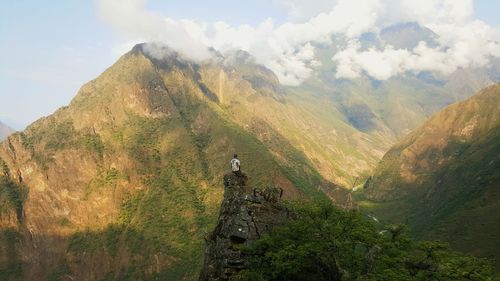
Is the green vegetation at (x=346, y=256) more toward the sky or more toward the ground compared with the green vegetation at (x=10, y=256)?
more toward the sky

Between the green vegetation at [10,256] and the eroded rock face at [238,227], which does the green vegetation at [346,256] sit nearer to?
the eroded rock face at [238,227]

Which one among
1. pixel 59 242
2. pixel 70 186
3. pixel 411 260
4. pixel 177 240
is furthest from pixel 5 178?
pixel 411 260

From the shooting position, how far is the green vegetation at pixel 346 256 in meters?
37.9

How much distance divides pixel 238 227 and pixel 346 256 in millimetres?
10741

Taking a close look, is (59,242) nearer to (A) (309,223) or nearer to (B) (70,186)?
(B) (70,186)

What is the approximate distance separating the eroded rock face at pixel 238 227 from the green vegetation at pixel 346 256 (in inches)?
68.2

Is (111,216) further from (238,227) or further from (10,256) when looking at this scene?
(238,227)

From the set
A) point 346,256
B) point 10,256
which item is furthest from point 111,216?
point 346,256

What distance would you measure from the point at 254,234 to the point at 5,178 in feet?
592

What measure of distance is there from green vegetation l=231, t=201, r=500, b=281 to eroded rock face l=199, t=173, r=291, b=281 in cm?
173

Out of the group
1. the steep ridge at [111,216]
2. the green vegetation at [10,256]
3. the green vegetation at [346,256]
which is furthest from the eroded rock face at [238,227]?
the green vegetation at [10,256]

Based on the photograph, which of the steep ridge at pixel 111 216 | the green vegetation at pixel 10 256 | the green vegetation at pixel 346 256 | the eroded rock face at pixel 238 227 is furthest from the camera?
the green vegetation at pixel 10 256

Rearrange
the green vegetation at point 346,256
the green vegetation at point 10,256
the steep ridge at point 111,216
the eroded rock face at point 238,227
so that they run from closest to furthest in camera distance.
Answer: the green vegetation at point 346,256 → the eroded rock face at point 238,227 → the steep ridge at point 111,216 → the green vegetation at point 10,256

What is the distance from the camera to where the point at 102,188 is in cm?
19462
